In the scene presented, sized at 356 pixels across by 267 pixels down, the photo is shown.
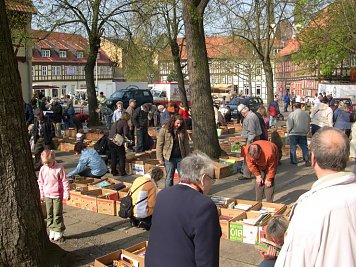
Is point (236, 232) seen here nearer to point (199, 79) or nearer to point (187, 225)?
point (187, 225)

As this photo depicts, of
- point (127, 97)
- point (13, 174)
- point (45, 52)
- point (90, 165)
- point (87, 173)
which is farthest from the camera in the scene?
point (45, 52)

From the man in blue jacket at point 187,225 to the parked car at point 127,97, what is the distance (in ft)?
80.2

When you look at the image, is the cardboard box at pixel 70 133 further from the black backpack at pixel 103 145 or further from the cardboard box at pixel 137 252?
the cardboard box at pixel 137 252

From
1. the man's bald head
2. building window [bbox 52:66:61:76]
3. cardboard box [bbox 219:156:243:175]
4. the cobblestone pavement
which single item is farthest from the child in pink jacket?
building window [bbox 52:66:61:76]

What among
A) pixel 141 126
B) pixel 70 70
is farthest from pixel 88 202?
pixel 70 70

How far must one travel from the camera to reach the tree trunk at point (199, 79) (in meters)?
11.5

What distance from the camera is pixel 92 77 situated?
2277cm

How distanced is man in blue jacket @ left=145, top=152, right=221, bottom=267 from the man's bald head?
78 cm

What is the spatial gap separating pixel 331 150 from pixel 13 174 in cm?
342

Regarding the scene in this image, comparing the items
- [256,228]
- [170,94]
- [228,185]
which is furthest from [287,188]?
[170,94]

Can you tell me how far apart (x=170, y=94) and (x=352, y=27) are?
51.4ft

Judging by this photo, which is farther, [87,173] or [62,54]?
[62,54]

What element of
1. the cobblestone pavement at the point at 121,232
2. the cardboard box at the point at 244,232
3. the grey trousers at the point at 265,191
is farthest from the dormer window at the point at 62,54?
the cardboard box at the point at 244,232

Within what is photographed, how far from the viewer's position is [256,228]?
6.30 meters
